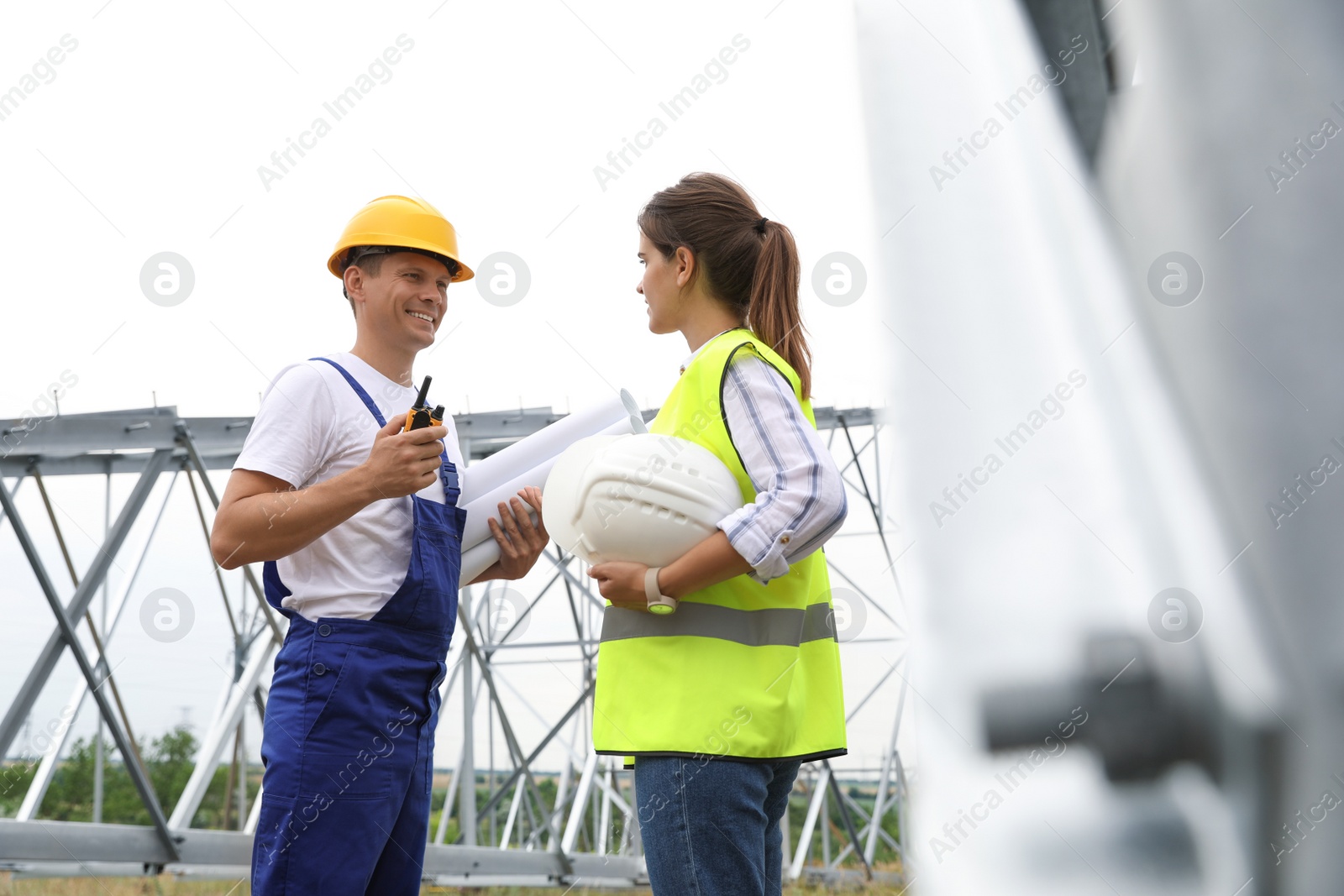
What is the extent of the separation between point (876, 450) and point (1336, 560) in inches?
411

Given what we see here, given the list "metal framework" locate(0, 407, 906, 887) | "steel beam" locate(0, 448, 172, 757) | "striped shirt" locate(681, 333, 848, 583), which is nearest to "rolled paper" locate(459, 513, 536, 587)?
"striped shirt" locate(681, 333, 848, 583)

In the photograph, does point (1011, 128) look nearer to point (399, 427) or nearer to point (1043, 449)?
point (1043, 449)

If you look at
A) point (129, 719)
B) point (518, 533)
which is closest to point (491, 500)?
point (518, 533)

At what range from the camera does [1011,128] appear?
3064 mm

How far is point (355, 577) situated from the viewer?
178 centimetres

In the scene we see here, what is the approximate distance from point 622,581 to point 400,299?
0.82m

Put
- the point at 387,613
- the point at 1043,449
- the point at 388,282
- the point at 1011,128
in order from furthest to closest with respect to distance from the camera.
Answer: the point at 1011,128 → the point at 1043,449 → the point at 388,282 → the point at 387,613

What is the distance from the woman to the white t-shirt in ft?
1.58

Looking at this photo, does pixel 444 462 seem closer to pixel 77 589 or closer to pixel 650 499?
pixel 650 499

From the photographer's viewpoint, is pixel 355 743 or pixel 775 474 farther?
pixel 355 743

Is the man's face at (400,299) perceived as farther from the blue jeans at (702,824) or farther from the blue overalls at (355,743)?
the blue jeans at (702,824)

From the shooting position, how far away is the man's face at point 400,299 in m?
1.98

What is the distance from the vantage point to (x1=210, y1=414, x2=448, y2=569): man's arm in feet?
5.54

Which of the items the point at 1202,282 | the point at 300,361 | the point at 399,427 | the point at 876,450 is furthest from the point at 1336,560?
the point at 876,450
